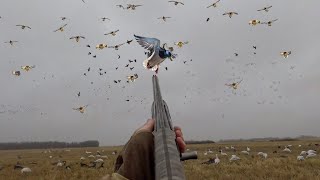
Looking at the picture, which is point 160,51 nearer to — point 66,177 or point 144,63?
point 144,63

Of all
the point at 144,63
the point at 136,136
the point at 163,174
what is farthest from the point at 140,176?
the point at 144,63

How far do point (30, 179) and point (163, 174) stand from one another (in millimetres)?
26693

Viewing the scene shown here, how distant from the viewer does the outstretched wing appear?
7.12 meters

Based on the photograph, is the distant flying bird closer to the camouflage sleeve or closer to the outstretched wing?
the outstretched wing

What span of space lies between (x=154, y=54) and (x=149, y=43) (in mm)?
534

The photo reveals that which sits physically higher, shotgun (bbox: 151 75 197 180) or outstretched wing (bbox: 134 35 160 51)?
Answer: outstretched wing (bbox: 134 35 160 51)

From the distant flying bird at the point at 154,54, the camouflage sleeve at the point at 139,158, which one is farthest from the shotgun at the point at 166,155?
the distant flying bird at the point at 154,54

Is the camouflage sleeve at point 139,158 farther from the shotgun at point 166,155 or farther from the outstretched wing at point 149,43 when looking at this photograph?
the outstretched wing at point 149,43

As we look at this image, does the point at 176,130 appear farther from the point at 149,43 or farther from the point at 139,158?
the point at 149,43

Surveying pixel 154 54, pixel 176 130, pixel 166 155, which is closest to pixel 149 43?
pixel 154 54

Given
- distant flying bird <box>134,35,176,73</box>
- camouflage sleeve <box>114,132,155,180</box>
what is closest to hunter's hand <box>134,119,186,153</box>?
camouflage sleeve <box>114,132,155,180</box>

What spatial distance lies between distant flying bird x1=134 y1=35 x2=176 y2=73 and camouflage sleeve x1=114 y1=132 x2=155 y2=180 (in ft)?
6.14

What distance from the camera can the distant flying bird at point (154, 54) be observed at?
22.3 ft

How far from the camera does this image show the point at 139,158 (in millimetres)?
5000
